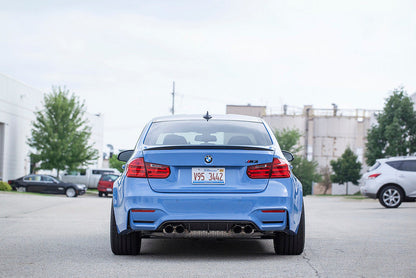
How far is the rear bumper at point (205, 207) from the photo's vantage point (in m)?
6.68

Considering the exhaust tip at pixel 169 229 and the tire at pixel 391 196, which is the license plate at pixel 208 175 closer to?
the exhaust tip at pixel 169 229

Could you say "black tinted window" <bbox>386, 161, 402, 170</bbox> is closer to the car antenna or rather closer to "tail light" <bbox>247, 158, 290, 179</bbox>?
the car antenna

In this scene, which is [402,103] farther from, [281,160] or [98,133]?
[98,133]

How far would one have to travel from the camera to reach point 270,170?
22.5 ft

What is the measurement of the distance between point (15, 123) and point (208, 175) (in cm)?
4469

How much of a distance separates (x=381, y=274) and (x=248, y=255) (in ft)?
5.98

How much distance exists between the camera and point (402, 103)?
3938cm

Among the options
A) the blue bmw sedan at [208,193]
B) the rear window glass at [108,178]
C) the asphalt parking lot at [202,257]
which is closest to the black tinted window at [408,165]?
the asphalt parking lot at [202,257]

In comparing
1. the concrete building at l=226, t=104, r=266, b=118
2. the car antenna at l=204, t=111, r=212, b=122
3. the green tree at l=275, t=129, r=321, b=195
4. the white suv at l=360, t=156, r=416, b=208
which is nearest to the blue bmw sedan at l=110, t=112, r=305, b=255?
the car antenna at l=204, t=111, r=212, b=122

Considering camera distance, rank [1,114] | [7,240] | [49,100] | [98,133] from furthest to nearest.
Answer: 1. [98,133]
2. [49,100]
3. [1,114]
4. [7,240]

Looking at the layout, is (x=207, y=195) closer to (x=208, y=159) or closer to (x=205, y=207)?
(x=205, y=207)

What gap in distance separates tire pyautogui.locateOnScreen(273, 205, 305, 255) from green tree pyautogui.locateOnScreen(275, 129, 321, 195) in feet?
204

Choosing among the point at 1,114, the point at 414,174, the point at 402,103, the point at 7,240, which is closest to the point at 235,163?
the point at 7,240

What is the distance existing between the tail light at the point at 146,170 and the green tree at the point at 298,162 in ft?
207
